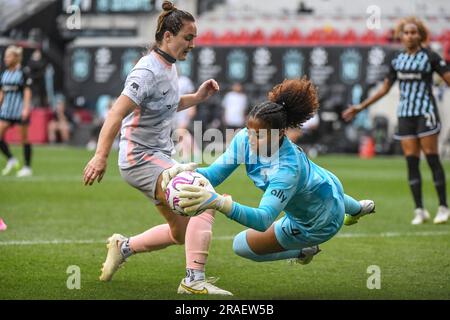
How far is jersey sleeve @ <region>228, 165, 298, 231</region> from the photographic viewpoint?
234 inches

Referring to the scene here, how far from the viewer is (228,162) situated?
6574 mm

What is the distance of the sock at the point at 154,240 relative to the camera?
7.21 meters

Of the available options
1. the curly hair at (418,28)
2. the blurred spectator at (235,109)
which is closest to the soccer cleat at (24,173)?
the curly hair at (418,28)

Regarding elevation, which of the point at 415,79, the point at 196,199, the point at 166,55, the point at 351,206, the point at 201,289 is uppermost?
the point at 166,55

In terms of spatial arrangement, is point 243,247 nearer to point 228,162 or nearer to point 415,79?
point 228,162

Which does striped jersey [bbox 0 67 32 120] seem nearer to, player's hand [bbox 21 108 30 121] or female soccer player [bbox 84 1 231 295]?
player's hand [bbox 21 108 30 121]

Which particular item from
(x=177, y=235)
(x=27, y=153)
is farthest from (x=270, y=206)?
(x=27, y=153)

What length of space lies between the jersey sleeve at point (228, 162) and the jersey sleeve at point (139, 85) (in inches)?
26.0

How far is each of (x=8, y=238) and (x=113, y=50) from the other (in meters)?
23.2

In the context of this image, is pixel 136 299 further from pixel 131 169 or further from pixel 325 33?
pixel 325 33

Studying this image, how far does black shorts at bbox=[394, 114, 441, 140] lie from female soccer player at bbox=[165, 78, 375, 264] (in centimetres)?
468

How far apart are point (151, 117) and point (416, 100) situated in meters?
5.29

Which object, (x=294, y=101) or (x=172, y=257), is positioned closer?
(x=294, y=101)
